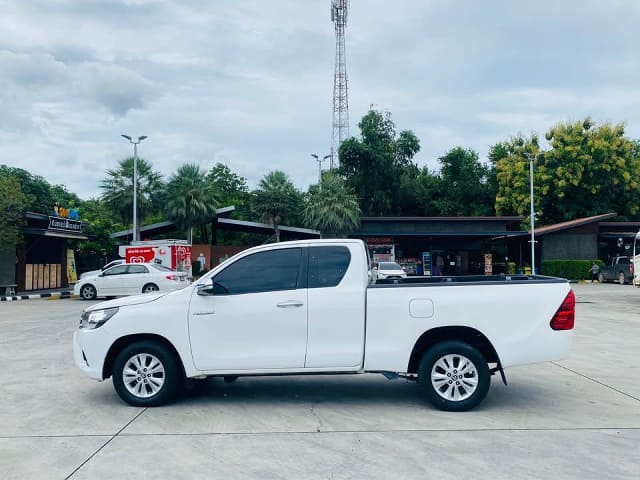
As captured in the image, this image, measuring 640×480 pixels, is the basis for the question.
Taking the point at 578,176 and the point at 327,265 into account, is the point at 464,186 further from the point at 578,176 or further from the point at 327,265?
the point at 327,265

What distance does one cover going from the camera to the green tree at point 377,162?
5375cm

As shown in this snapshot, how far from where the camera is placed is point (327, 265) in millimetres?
7023

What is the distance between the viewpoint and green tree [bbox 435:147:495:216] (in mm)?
58594

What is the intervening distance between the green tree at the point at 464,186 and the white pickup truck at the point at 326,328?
5237 cm

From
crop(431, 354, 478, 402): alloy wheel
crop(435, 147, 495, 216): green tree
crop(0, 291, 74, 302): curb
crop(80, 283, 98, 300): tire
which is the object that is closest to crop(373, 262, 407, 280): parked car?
crop(80, 283, 98, 300): tire

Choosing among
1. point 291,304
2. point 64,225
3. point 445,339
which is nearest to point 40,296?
point 64,225

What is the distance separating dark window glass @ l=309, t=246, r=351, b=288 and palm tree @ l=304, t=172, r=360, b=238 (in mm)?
33707

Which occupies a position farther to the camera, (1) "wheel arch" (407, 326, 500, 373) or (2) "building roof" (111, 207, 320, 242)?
(2) "building roof" (111, 207, 320, 242)

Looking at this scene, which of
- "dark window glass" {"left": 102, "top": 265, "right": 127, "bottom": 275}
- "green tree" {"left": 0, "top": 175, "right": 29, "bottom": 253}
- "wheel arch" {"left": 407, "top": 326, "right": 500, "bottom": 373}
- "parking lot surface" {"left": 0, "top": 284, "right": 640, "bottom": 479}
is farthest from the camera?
"green tree" {"left": 0, "top": 175, "right": 29, "bottom": 253}

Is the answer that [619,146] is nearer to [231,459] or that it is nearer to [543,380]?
[543,380]

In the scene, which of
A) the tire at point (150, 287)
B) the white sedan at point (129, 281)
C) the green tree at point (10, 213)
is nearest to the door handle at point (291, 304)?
the white sedan at point (129, 281)

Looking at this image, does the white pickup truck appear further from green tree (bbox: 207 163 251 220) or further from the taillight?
green tree (bbox: 207 163 251 220)

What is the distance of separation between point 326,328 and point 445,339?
4.52 feet

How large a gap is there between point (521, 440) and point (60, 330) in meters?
12.1
